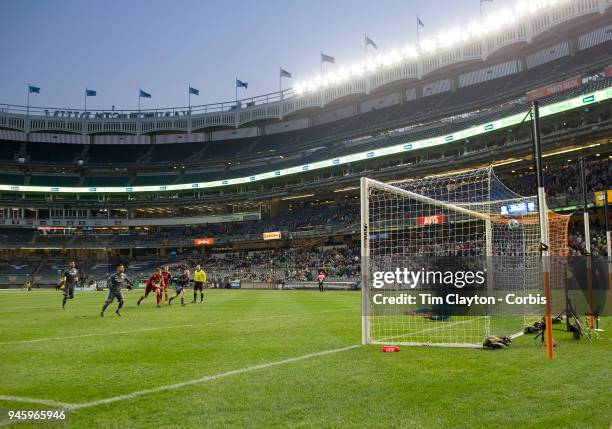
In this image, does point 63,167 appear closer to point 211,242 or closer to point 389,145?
point 211,242

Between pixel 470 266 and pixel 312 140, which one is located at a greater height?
pixel 312 140

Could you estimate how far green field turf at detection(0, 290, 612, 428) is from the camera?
15.5 feet

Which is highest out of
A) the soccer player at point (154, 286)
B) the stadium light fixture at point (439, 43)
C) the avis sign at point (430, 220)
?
the stadium light fixture at point (439, 43)

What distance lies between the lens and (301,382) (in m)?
6.21

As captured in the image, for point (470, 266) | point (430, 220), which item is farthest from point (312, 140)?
point (470, 266)

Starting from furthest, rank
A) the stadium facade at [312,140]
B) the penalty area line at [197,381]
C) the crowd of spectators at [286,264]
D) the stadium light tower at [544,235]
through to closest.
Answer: the crowd of spectators at [286,264] < the stadium facade at [312,140] < the stadium light tower at [544,235] < the penalty area line at [197,381]

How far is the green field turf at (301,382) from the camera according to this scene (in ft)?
15.5

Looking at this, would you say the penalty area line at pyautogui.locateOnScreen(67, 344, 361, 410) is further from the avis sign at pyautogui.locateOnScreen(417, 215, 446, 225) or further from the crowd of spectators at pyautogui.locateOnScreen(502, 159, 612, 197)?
the crowd of spectators at pyautogui.locateOnScreen(502, 159, 612, 197)

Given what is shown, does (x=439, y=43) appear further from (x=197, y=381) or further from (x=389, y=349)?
(x=197, y=381)

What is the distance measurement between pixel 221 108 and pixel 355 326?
68984 mm

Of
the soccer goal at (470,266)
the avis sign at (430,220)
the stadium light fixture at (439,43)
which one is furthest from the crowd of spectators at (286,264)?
the soccer goal at (470,266)

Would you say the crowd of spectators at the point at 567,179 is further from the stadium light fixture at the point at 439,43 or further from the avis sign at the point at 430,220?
the avis sign at the point at 430,220

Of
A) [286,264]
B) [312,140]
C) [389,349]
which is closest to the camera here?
[389,349]

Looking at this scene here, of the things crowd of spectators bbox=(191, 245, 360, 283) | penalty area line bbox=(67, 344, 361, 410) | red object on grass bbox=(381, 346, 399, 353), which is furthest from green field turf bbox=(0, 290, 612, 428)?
crowd of spectators bbox=(191, 245, 360, 283)
